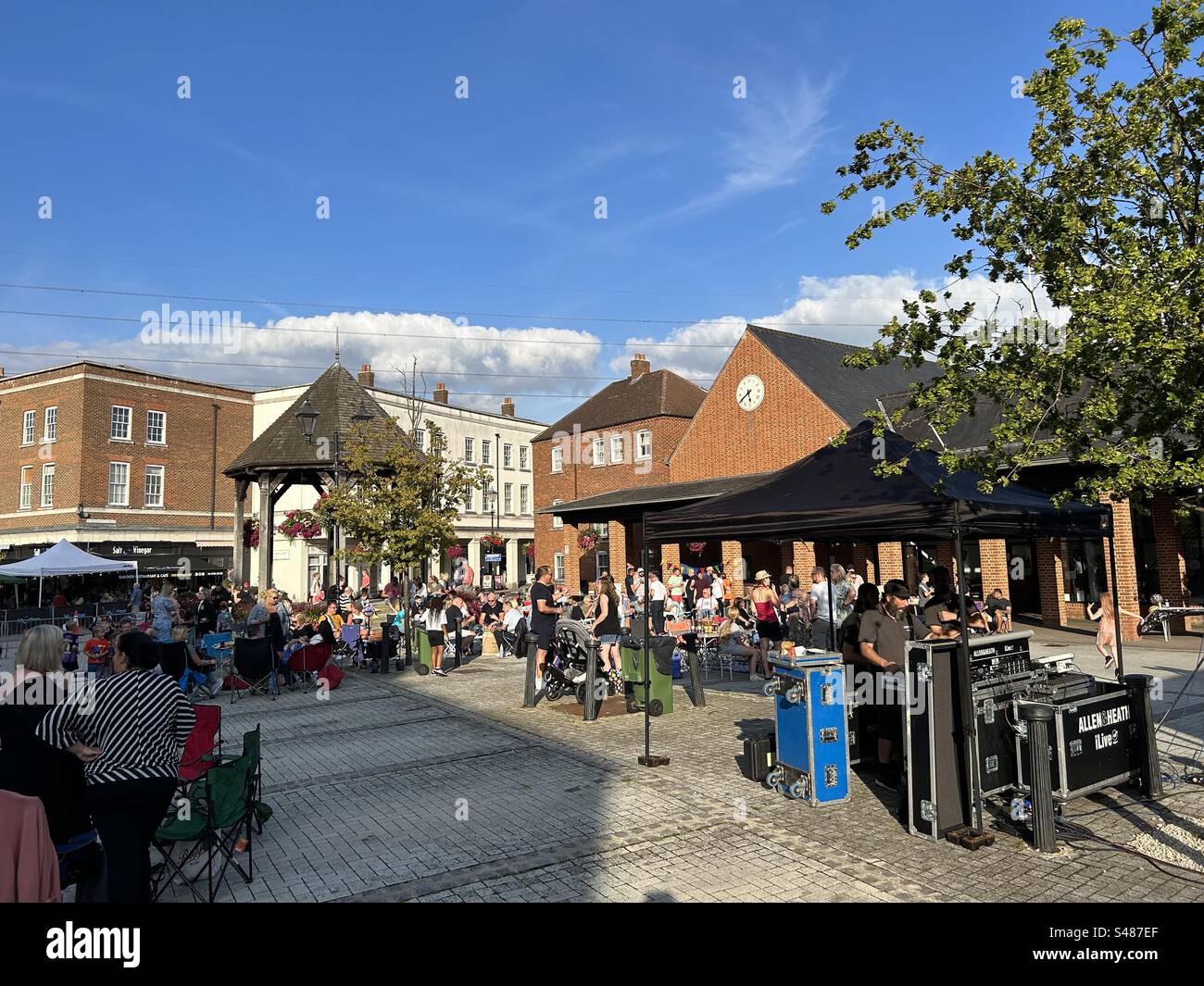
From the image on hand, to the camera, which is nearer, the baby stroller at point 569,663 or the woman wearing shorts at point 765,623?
the baby stroller at point 569,663

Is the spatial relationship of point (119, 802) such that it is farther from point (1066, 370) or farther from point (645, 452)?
point (645, 452)

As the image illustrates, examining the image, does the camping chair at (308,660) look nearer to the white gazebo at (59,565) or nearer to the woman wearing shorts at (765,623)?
the woman wearing shorts at (765,623)

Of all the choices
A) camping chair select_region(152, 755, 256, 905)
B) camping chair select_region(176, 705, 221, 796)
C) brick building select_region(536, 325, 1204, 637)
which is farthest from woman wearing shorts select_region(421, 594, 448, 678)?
camping chair select_region(152, 755, 256, 905)

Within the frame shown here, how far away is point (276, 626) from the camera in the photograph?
563 inches

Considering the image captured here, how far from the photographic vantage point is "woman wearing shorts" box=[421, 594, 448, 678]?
53.1ft

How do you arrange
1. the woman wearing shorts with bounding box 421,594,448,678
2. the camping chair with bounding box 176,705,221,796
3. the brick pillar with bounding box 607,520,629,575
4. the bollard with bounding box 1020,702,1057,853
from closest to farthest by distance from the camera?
the bollard with bounding box 1020,702,1057,853
the camping chair with bounding box 176,705,221,796
the woman wearing shorts with bounding box 421,594,448,678
the brick pillar with bounding box 607,520,629,575

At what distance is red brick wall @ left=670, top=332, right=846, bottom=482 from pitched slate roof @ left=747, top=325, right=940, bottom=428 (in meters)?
0.41

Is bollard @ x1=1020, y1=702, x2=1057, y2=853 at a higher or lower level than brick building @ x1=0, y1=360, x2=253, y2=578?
lower

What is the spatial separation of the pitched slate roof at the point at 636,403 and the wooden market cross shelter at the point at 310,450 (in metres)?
17.8

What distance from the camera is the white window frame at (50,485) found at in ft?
133

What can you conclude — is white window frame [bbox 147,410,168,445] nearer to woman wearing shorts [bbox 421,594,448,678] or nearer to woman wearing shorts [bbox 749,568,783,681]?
woman wearing shorts [bbox 421,594,448,678]

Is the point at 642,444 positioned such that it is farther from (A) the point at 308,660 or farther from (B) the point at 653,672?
(B) the point at 653,672

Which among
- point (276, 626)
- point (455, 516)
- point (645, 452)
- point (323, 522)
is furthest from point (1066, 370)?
point (645, 452)

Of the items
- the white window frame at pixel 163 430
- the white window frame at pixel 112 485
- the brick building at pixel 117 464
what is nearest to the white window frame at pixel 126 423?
the brick building at pixel 117 464
